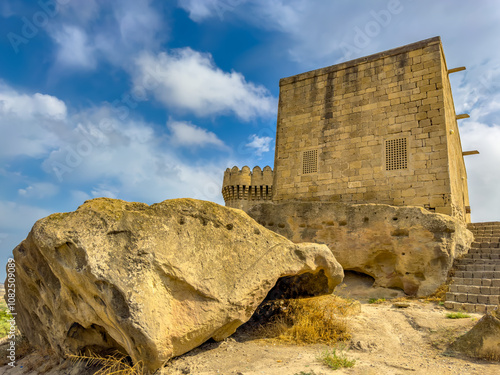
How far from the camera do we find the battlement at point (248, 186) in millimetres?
23031

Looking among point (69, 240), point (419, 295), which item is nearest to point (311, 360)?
point (69, 240)

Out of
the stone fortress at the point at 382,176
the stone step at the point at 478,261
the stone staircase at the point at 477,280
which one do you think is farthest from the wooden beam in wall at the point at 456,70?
the stone step at the point at 478,261

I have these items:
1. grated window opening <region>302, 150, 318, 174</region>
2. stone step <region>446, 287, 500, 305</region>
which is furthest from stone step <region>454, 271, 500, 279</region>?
grated window opening <region>302, 150, 318, 174</region>

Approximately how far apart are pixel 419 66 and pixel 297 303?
8.97 metres

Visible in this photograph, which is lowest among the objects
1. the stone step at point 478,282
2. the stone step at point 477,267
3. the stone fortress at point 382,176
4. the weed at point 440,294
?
the weed at point 440,294

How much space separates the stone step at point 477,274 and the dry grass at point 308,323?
3.40 metres

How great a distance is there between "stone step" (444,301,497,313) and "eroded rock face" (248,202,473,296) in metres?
0.91

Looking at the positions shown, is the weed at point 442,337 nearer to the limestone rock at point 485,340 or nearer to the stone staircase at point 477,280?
the limestone rock at point 485,340

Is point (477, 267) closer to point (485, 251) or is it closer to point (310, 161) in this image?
point (485, 251)

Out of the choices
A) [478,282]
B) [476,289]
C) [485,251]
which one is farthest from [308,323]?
[485,251]

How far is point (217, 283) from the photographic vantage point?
140 inches

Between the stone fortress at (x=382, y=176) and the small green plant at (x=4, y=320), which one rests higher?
the stone fortress at (x=382, y=176)

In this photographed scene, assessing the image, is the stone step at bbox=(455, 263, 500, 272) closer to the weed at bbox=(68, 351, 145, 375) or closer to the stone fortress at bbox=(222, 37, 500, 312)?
the stone fortress at bbox=(222, 37, 500, 312)

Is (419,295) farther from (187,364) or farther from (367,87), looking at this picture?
(367,87)
